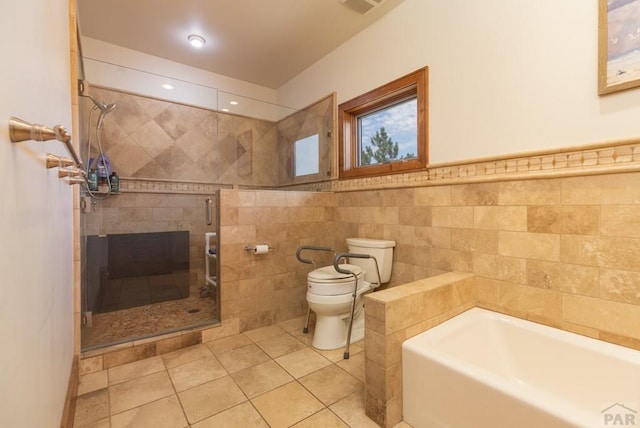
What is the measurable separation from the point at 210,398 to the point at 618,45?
2700 millimetres

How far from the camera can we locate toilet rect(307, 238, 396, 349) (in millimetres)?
2033

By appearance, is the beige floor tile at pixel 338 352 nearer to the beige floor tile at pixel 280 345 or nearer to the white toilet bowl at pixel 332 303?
the white toilet bowl at pixel 332 303

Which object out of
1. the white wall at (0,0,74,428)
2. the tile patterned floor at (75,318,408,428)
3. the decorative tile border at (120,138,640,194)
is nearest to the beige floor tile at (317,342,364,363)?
the tile patterned floor at (75,318,408,428)

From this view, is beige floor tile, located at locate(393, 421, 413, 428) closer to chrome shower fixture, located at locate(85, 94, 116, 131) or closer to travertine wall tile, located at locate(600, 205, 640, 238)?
travertine wall tile, located at locate(600, 205, 640, 238)

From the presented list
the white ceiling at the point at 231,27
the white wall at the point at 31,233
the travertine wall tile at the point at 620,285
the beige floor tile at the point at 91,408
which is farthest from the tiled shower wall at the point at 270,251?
the travertine wall tile at the point at 620,285

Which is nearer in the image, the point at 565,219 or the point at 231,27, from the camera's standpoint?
the point at 565,219

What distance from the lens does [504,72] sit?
172 cm

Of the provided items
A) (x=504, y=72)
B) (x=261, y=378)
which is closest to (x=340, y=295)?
(x=261, y=378)

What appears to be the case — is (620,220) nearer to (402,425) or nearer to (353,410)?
(402,425)

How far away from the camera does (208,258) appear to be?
2.92m

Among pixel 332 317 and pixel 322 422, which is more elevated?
pixel 332 317

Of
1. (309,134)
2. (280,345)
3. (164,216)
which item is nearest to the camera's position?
(280,345)

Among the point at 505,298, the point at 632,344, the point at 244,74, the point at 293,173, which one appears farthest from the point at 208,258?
the point at 632,344

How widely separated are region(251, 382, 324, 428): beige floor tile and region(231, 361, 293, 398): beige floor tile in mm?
54
